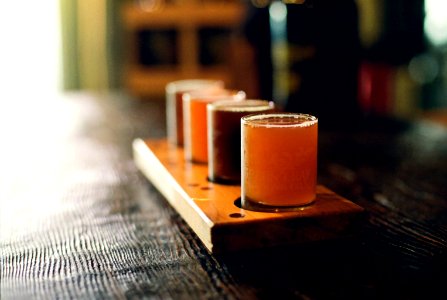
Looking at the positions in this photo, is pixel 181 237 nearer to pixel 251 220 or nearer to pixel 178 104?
pixel 251 220

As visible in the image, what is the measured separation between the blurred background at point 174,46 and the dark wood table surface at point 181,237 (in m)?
0.59

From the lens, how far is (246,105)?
3.18ft

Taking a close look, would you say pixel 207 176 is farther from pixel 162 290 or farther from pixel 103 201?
pixel 162 290

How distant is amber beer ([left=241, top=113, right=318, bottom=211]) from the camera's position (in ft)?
2.55

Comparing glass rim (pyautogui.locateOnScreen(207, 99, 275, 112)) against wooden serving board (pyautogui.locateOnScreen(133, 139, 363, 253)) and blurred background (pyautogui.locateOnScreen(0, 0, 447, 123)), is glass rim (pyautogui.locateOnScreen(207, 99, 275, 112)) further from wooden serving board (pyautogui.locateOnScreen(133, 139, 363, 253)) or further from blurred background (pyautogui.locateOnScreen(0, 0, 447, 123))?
blurred background (pyautogui.locateOnScreen(0, 0, 447, 123))

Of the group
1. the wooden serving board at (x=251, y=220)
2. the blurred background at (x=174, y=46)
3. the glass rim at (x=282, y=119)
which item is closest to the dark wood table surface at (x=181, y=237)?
the wooden serving board at (x=251, y=220)

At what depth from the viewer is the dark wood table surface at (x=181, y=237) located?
65 centimetres

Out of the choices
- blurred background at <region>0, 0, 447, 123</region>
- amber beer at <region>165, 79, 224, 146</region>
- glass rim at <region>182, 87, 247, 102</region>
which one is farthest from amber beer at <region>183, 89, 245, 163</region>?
blurred background at <region>0, 0, 447, 123</region>

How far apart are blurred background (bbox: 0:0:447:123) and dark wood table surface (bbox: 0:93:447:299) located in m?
0.59

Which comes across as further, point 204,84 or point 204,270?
point 204,84

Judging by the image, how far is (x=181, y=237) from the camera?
32.5 inches

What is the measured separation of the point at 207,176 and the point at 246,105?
12 cm

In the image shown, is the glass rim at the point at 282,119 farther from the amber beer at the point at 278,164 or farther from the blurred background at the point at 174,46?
the blurred background at the point at 174,46

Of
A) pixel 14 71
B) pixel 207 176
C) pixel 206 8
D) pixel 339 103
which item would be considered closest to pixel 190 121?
pixel 207 176
